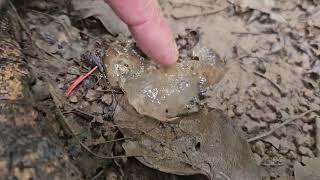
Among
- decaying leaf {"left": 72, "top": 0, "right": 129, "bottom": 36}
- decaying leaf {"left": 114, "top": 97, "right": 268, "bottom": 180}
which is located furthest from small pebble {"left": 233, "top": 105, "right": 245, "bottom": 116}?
decaying leaf {"left": 72, "top": 0, "right": 129, "bottom": 36}

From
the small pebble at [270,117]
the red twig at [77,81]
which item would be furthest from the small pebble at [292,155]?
the red twig at [77,81]

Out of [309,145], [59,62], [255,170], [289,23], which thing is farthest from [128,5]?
[289,23]

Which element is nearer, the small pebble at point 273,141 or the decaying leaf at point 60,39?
the small pebble at point 273,141

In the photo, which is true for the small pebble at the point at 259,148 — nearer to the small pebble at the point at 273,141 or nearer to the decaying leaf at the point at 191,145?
the small pebble at the point at 273,141

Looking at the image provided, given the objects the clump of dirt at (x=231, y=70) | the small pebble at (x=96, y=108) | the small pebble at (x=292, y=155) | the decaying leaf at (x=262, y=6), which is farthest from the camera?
the decaying leaf at (x=262, y=6)

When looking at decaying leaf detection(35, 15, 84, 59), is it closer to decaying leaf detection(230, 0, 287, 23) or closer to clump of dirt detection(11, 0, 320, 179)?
clump of dirt detection(11, 0, 320, 179)

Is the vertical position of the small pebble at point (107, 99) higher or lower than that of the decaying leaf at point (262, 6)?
lower

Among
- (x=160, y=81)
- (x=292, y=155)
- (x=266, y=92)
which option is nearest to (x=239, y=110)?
(x=266, y=92)
